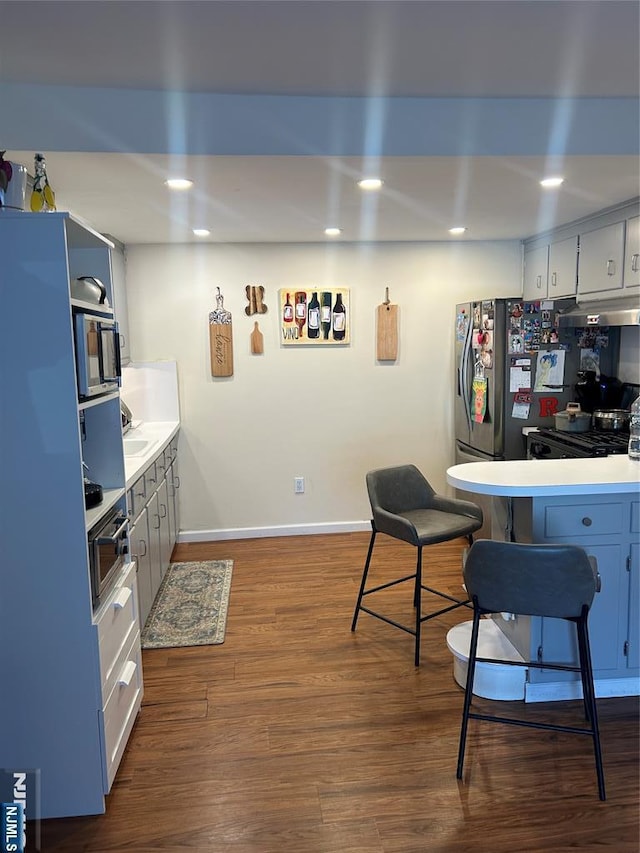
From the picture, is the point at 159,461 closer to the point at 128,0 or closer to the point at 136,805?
the point at 136,805

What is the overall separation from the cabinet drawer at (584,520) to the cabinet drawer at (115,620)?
170cm

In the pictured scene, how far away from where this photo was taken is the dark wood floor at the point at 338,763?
6.60 feet

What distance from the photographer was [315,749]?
95.9 inches

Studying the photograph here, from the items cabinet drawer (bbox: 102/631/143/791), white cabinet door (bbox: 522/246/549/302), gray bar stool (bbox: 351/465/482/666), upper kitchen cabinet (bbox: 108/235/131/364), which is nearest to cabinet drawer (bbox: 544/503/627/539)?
gray bar stool (bbox: 351/465/482/666)

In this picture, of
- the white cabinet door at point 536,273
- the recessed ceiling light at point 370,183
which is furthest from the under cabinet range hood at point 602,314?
the recessed ceiling light at point 370,183

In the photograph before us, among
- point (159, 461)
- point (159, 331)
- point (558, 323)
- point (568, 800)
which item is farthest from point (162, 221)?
point (568, 800)

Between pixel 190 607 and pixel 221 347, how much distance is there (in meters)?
1.98

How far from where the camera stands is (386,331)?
4.88 m

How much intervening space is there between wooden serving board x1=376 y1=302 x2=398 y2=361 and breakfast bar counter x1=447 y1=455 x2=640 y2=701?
7.47 feet

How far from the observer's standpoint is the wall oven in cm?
209

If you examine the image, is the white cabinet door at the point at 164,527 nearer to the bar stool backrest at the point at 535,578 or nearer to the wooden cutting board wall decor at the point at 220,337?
the wooden cutting board wall decor at the point at 220,337

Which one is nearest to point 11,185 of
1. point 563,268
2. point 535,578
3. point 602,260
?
point 535,578

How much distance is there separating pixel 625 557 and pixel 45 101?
290 cm

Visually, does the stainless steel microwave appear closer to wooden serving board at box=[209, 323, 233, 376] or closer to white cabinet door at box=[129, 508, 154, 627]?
white cabinet door at box=[129, 508, 154, 627]
